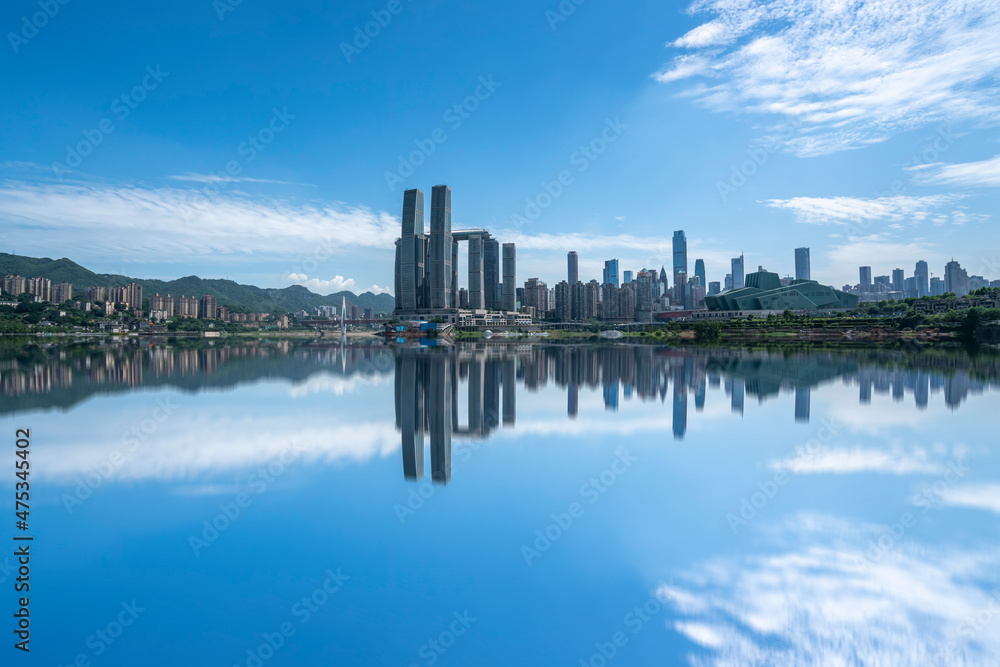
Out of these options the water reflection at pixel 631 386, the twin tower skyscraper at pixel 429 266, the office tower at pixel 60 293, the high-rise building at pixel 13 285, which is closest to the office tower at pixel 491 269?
the twin tower skyscraper at pixel 429 266

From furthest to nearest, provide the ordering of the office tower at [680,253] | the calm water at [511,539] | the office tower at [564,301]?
the office tower at [680,253]
the office tower at [564,301]
the calm water at [511,539]

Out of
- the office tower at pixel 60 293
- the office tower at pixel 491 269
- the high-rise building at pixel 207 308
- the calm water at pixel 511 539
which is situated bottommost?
the calm water at pixel 511 539

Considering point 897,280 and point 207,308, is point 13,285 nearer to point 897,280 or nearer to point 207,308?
point 207,308

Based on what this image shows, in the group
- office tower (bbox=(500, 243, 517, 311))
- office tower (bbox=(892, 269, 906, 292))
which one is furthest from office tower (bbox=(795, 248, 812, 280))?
office tower (bbox=(500, 243, 517, 311))

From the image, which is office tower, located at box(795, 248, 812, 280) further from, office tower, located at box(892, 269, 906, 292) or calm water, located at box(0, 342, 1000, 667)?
calm water, located at box(0, 342, 1000, 667)

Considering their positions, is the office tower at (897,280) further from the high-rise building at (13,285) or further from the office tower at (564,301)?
the high-rise building at (13,285)

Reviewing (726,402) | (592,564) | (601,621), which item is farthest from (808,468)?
(726,402)
